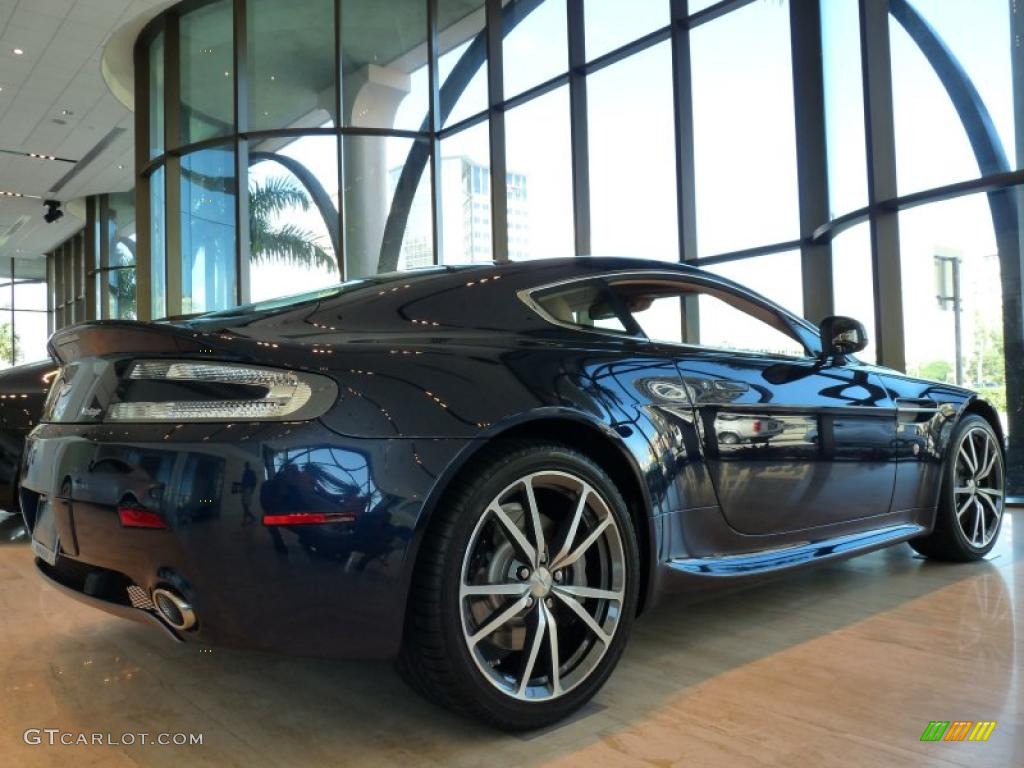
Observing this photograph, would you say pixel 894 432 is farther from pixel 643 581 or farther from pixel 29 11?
pixel 29 11

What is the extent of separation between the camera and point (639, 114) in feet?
25.8

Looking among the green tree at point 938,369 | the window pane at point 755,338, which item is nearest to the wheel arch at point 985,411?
the window pane at point 755,338

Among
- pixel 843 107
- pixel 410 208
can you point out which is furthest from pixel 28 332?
pixel 843 107

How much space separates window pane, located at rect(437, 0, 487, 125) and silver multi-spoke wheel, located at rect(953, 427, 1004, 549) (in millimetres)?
7905

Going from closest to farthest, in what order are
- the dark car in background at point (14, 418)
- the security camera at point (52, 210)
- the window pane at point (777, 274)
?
the dark car in background at point (14, 418) < the window pane at point (777, 274) < the security camera at point (52, 210)

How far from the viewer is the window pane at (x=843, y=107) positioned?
6086 mm

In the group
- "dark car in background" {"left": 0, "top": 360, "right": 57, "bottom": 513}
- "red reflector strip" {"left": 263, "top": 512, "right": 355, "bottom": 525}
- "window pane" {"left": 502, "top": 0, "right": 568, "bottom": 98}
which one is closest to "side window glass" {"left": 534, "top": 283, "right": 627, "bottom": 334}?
"red reflector strip" {"left": 263, "top": 512, "right": 355, "bottom": 525}

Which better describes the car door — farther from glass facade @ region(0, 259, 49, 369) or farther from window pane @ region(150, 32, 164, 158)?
glass facade @ region(0, 259, 49, 369)

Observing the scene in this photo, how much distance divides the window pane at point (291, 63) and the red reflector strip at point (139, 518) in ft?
31.3

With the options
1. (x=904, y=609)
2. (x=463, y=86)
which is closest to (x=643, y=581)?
(x=904, y=609)

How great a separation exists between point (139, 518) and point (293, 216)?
9.16 meters

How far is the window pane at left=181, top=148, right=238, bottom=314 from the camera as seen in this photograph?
10.0m

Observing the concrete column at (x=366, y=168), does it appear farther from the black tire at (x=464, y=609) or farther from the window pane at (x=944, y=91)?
the black tire at (x=464, y=609)

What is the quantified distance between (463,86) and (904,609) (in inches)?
359
